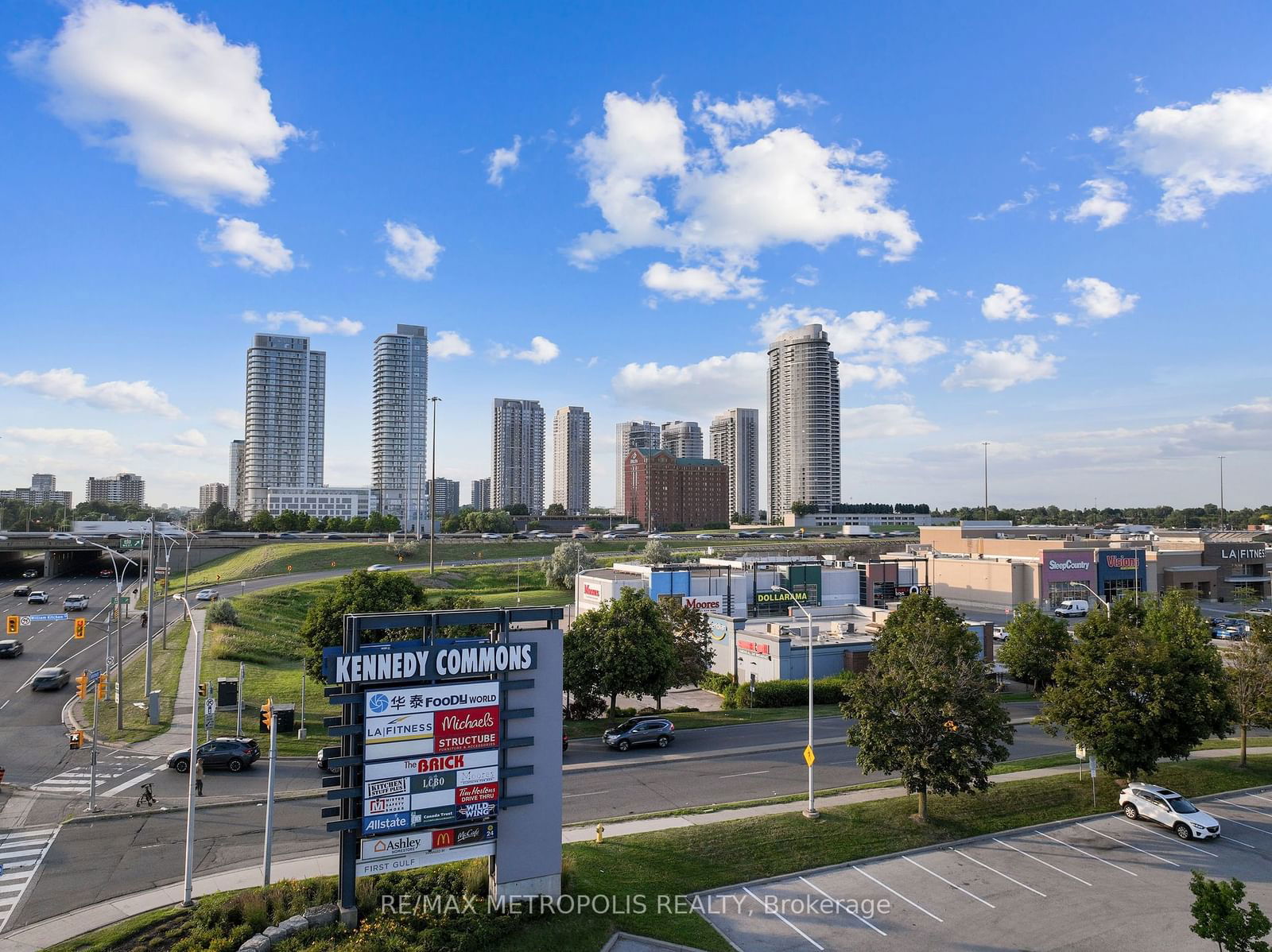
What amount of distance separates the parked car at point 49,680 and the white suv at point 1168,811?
58.3 m

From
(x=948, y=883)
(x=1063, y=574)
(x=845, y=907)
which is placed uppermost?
(x=1063, y=574)

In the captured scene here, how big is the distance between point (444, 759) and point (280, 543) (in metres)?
117

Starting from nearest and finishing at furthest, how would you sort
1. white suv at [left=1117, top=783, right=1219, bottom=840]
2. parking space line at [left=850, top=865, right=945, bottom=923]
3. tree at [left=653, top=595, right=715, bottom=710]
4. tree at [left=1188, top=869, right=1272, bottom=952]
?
1. tree at [left=1188, top=869, right=1272, bottom=952]
2. parking space line at [left=850, top=865, right=945, bottom=923]
3. white suv at [left=1117, top=783, right=1219, bottom=840]
4. tree at [left=653, top=595, right=715, bottom=710]

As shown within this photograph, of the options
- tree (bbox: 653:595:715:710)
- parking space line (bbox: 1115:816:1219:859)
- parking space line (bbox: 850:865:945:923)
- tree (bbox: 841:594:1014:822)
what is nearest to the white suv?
parking space line (bbox: 1115:816:1219:859)

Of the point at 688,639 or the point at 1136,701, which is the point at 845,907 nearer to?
the point at 1136,701

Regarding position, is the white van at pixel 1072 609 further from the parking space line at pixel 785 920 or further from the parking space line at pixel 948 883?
the parking space line at pixel 785 920

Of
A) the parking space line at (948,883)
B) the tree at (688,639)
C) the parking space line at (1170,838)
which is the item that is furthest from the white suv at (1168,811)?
the tree at (688,639)

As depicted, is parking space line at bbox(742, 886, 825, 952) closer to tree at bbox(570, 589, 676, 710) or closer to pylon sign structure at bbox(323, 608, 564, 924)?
pylon sign structure at bbox(323, 608, 564, 924)

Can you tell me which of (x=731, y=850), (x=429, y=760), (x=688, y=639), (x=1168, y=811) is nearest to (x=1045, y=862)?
(x=1168, y=811)

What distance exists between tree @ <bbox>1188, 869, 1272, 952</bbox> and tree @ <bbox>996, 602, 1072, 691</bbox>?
3809 centimetres

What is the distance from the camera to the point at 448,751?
18531 millimetres

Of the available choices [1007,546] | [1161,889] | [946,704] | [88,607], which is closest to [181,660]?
[88,607]

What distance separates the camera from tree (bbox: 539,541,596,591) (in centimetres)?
10212

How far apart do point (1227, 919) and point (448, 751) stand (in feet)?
55.0
